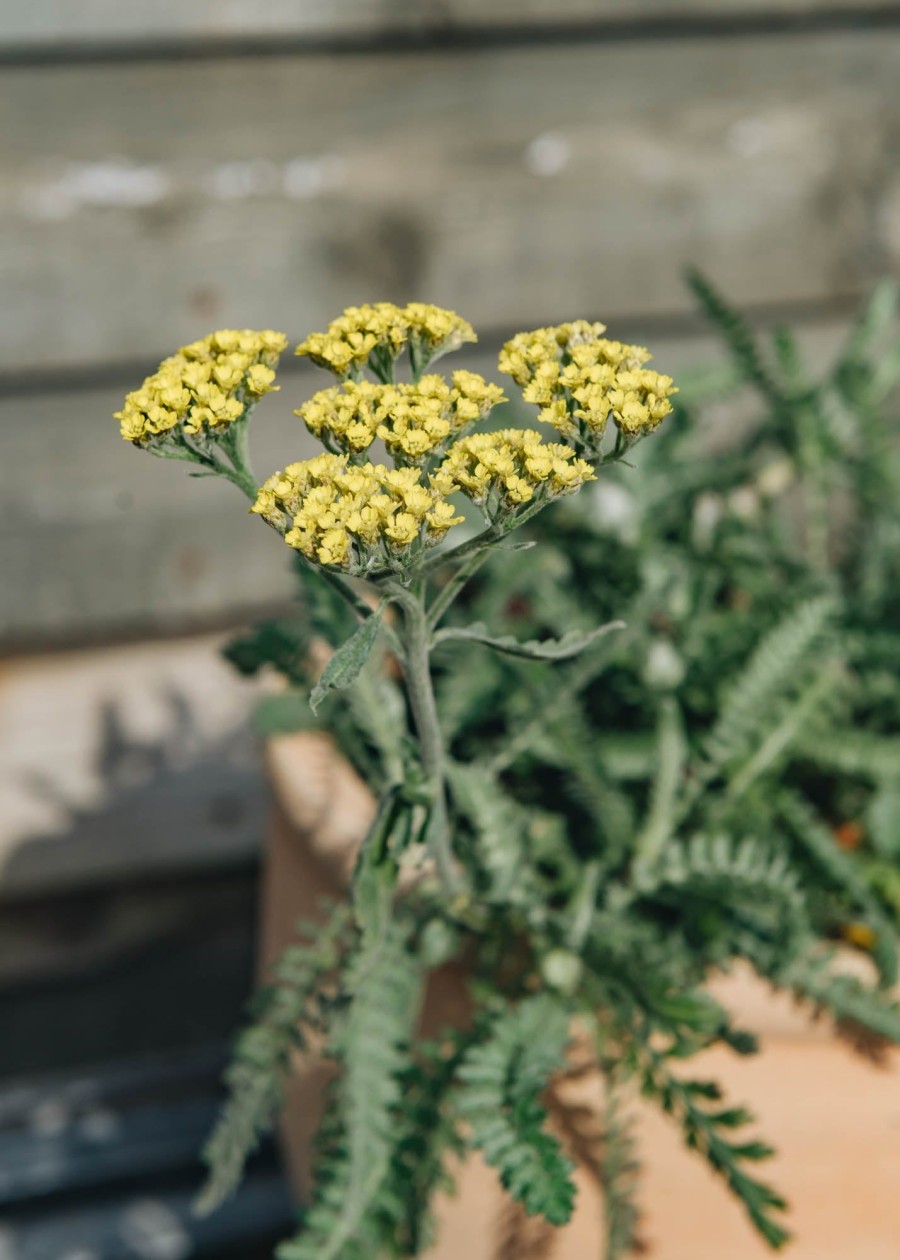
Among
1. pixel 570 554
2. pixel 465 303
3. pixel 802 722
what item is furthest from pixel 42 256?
pixel 802 722

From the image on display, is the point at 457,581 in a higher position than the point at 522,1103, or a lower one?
higher

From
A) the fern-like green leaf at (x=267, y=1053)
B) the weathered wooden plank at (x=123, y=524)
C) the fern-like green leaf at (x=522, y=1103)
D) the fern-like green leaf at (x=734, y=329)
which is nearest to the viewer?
the fern-like green leaf at (x=522, y=1103)

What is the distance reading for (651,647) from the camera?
2.62ft

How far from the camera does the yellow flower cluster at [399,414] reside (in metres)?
0.41

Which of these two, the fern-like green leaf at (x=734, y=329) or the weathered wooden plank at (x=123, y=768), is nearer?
the fern-like green leaf at (x=734, y=329)

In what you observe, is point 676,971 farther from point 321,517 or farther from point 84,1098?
point 84,1098

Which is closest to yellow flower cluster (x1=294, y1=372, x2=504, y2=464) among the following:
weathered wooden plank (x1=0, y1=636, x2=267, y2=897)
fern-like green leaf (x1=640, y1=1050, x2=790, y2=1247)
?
fern-like green leaf (x1=640, y1=1050, x2=790, y2=1247)

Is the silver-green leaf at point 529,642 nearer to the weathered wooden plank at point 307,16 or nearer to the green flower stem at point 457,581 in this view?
the green flower stem at point 457,581

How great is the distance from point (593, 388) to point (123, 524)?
89 centimetres

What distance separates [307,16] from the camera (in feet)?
3.48

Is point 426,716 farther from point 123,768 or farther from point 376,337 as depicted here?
point 123,768

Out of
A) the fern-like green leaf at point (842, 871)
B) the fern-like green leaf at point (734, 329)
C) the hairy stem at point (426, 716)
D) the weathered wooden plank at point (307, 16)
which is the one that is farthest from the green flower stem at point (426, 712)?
the weathered wooden plank at point (307, 16)

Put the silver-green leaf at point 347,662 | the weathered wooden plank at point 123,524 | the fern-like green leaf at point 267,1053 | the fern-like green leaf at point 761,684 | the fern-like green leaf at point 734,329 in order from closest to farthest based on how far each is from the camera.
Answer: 1. the silver-green leaf at point 347,662
2. the fern-like green leaf at point 267,1053
3. the fern-like green leaf at point 761,684
4. the fern-like green leaf at point 734,329
5. the weathered wooden plank at point 123,524

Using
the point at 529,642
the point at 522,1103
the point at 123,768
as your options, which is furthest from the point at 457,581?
the point at 123,768
